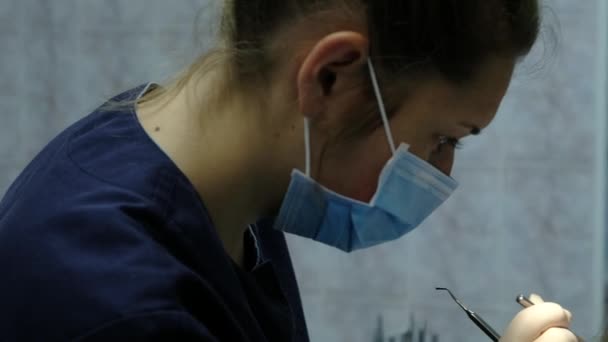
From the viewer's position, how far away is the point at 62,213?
73 centimetres

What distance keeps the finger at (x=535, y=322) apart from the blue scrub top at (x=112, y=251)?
274mm

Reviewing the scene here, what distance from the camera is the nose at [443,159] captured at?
867mm

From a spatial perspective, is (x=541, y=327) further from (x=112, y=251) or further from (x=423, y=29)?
(x=112, y=251)

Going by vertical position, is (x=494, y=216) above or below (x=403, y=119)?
below

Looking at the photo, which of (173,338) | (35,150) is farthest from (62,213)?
(35,150)

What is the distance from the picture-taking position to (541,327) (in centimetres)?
89

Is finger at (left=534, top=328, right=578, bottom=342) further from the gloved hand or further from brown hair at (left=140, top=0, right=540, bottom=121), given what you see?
brown hair at (left=140, top=0, right=540, bottom=121)

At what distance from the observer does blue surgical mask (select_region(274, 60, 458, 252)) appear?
840mm

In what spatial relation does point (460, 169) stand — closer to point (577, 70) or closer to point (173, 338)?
point (577, 70)

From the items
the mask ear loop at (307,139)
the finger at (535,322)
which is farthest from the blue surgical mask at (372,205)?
the finger at (535,322)

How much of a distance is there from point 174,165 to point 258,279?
221mm

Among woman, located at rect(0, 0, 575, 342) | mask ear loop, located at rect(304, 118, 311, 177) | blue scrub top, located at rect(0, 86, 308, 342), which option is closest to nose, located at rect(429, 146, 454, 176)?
woman, located at rect(0, 0, 575, 342)

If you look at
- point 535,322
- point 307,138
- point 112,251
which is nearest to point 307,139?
point 307,138

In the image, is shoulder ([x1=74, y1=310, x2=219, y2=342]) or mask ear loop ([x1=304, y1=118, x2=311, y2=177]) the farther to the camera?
mask ear loop ([x1=304, y1=118, x2=311, y2=177])
